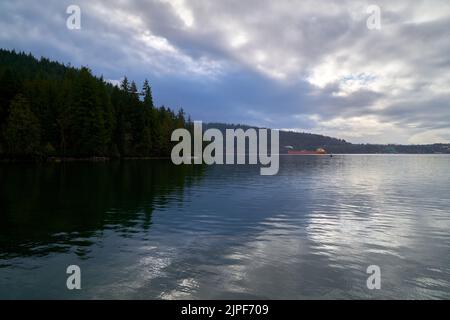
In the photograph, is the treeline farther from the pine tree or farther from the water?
the water

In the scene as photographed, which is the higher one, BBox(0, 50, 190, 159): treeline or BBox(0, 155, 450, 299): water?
BBox(0, 50, 190, 159): treeline

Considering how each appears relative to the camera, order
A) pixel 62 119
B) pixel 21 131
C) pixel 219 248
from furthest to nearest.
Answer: pixel 62 119
pixel 21 131
pixel 219 248

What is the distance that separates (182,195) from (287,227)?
18.3 meters

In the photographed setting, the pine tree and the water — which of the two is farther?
the pine tree

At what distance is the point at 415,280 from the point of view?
14.2m

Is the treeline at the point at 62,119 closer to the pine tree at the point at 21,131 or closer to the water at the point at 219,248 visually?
the pine tree at the point at 21,131

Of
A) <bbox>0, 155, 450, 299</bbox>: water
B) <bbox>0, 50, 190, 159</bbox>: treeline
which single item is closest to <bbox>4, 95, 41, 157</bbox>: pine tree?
<bbox>0, 50, 190, 159</bbox>: treeline

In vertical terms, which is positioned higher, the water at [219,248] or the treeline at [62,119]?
the treeline at [62,119]

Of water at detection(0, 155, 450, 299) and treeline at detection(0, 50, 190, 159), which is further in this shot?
treeline at detection(0, 50, 190, 159)

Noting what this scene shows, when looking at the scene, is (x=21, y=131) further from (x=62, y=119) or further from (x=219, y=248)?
(x=219, y=248)

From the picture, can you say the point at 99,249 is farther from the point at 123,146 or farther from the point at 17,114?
the point at 123,146

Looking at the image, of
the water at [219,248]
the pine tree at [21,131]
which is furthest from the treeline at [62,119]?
the water at [219,248]

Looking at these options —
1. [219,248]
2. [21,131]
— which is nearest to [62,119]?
[21,131]
